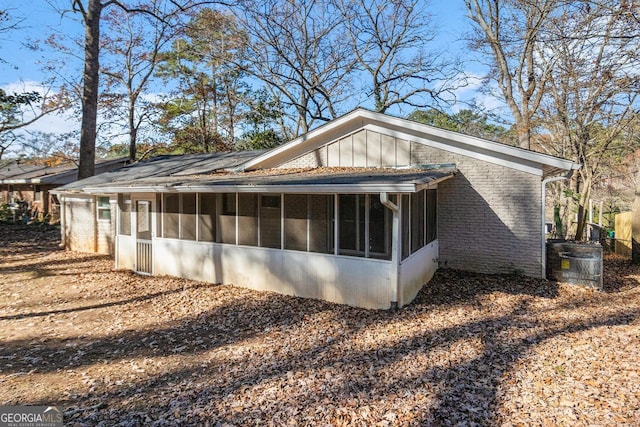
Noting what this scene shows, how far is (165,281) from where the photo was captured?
984cm

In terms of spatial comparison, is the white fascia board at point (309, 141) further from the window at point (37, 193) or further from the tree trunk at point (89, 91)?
the window at point (37, 193)

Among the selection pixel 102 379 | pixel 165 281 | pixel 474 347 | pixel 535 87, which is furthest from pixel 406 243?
pixel 535 87

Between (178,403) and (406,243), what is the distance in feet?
17.1

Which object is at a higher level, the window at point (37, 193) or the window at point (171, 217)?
the window at point (37, 193)

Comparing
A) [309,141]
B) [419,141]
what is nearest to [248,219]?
[309,141]

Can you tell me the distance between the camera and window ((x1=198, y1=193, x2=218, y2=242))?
9.47 meters

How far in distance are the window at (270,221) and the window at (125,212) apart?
506 cm

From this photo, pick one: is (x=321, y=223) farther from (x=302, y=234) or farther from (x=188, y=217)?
(x=188, y=217)

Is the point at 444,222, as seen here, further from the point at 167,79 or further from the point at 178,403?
the point at 167,79

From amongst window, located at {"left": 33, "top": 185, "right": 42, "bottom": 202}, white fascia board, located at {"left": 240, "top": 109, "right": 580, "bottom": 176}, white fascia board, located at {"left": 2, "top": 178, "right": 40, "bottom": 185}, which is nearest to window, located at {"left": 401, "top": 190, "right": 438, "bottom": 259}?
white fascia board, located at {"left": 240, "top": 109, "right": 580, "bottom": 176}

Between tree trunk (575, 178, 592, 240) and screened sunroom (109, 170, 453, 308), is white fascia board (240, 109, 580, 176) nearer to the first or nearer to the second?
screened sunroom (109, 170, 453, 308)

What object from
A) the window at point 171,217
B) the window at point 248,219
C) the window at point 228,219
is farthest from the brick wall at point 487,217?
the window at point 171,217

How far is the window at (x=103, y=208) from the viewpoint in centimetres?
1390

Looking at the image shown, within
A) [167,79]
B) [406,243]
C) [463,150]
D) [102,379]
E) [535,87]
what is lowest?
[102,379]
